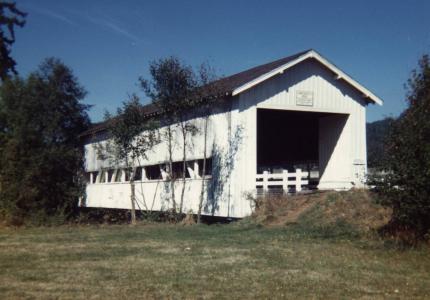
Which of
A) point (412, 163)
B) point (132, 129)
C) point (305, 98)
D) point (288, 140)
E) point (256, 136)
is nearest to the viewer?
point (412, 163)

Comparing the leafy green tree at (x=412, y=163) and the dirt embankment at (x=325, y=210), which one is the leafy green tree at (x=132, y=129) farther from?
the leafy green tree at (x=412, y=163)

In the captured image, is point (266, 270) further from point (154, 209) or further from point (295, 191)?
point (154, 209)

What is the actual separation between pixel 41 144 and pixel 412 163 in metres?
24.0

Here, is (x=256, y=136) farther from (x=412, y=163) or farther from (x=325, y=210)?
(x=412, y=163)

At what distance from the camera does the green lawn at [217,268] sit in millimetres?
8297

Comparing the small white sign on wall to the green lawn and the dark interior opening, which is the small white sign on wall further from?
the green lawn

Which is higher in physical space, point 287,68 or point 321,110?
point 287,68

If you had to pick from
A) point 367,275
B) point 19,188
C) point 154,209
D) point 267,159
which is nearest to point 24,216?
point 19,188

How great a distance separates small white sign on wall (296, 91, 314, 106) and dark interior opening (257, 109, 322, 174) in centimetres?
404

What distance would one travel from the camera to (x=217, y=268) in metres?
10.4

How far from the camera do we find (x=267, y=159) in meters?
32.9

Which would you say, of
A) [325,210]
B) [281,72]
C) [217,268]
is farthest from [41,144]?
[217,268]

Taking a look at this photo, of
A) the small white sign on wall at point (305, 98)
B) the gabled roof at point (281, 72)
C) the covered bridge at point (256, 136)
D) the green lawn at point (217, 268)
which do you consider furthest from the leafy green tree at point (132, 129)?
the green lawn at point (217, 268)

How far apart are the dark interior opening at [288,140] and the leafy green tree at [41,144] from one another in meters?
11.8
